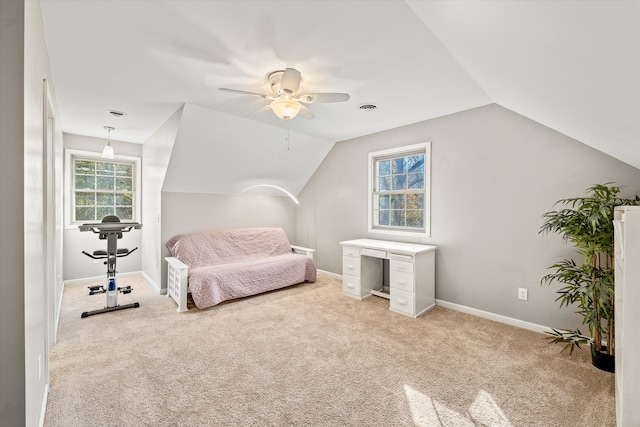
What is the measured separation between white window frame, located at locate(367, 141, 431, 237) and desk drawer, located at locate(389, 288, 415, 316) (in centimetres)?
86

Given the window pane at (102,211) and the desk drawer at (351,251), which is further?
the window pane at (102,211)

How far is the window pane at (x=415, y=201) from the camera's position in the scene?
12.6ft

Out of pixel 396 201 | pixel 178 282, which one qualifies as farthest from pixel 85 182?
pixel 396 201

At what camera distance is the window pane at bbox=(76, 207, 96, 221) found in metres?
4.65

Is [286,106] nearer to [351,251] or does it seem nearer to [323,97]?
[323,97]

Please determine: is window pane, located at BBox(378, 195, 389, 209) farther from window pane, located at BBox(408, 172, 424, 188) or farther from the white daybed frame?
the white daybed frame

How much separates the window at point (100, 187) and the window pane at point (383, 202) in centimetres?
427

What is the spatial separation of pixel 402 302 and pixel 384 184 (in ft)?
5.81

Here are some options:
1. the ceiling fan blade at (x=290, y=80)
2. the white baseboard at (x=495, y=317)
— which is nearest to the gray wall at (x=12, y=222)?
the ceiling fan blade at (x=290, y=80)

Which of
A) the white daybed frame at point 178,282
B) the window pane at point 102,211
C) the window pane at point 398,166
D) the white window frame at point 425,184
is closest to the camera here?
the white daybed frame at point 178,282

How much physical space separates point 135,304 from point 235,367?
2027 mm

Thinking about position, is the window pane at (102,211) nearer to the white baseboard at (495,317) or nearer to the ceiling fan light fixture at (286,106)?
the ceiling fan light fixture at (286,106)

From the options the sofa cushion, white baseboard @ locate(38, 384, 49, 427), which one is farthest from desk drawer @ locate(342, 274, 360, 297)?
white baseboard @ locate(38, 384, 49, 427)

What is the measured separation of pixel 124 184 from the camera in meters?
5.08
